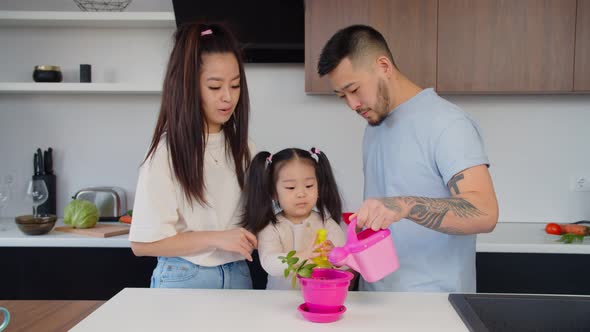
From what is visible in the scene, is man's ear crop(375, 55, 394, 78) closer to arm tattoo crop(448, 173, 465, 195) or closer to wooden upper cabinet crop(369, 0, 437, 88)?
arm tattoo crop(448, 173, 465, 195)

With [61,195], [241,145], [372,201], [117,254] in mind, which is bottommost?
[117,254]

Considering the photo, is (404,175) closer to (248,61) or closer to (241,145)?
(241,145)

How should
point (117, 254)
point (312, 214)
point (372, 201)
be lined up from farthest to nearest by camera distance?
point (117, 254)
point (312, 214)
point (372, 201)

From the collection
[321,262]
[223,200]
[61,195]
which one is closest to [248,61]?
[61,195]

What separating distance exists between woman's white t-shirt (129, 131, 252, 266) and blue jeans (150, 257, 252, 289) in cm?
2

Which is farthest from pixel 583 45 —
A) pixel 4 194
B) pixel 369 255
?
pixel 4 194

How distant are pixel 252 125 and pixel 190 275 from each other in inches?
60.3

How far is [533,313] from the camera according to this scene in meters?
1.19

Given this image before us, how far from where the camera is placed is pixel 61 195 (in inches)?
112

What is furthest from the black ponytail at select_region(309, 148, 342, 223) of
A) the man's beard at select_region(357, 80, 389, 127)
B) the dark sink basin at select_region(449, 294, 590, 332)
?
the dark sink basin at select_region(449, 294, 590, 332)

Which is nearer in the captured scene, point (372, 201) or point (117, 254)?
point (372, 201)

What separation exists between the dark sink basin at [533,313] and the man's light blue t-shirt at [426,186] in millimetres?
246

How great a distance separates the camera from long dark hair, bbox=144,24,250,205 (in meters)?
1.37

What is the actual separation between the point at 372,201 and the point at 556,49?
1.71 metres
